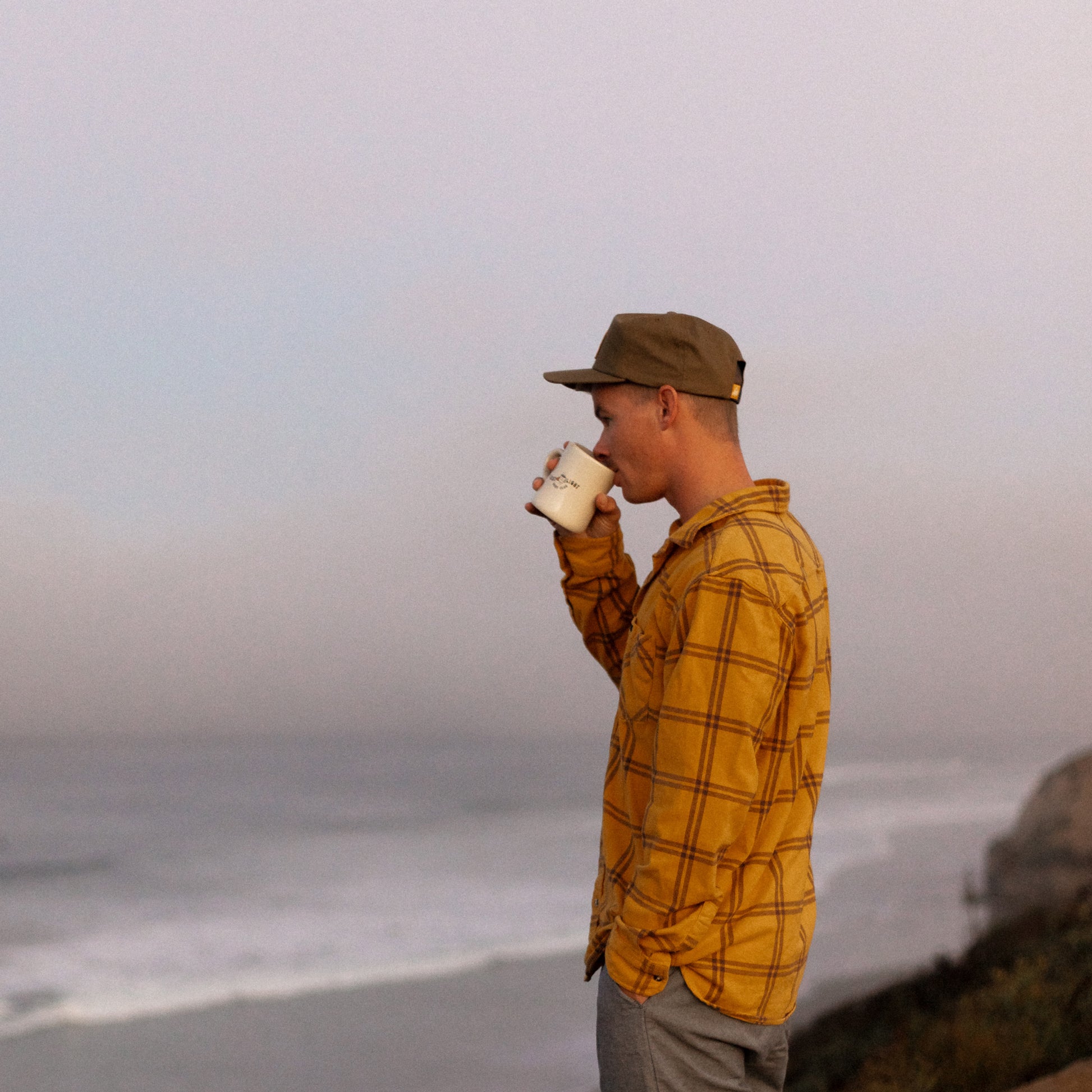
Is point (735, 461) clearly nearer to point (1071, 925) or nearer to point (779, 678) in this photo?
point (779, 678)

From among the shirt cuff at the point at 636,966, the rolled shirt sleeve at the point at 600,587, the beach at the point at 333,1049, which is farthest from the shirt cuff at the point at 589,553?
the beach at the point at 333,1049

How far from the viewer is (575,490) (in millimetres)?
1886

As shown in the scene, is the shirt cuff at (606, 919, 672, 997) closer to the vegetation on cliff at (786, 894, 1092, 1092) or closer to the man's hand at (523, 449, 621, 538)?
the man's hand at (523, 449, 621, 538)

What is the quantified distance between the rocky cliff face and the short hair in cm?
442

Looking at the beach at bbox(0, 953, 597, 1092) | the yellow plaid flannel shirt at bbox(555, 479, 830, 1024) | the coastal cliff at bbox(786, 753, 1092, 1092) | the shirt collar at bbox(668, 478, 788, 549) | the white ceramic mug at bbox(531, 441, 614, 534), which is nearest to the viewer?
the yellow plaid flannel shirt at bbox(555, 479, 830, 1024)

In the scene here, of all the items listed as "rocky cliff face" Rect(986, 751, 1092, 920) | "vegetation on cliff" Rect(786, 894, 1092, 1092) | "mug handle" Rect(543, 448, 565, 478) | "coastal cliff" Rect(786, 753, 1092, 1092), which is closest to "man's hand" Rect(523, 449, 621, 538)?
"mug handle" Rect(543, 448, 565, 478)

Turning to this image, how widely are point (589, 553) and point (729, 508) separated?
433 millimetres

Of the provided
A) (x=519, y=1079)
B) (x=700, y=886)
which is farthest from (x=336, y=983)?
(x=700, y=886)

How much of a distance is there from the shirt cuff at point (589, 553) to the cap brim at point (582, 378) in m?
0.31

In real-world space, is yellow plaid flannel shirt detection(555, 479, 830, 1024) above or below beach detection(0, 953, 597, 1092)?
above

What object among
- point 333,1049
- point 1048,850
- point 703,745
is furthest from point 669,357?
point 1048,850

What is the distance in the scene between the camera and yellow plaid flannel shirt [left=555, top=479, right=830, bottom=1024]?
1421 millimetres

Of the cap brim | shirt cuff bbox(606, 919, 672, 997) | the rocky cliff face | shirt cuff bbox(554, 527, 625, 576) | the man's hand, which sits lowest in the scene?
the rocky cliff face

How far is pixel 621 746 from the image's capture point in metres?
1.63
